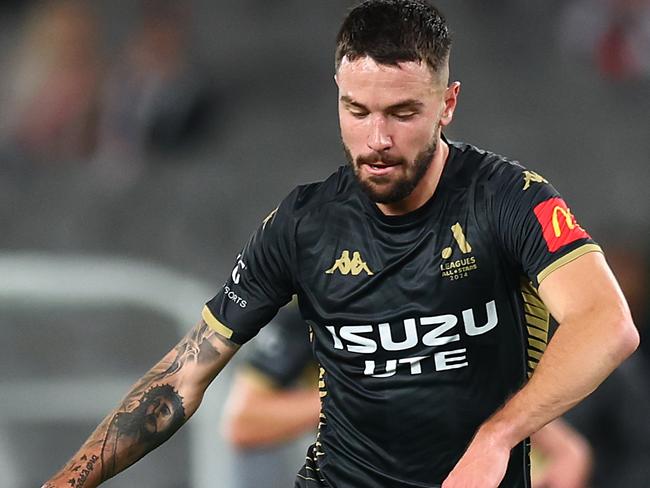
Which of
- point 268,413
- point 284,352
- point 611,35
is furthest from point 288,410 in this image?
point 611,35

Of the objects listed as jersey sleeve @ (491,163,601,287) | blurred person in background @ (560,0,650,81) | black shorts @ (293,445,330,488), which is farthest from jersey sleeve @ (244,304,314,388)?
blurred person in background @ (560,0,650,81)

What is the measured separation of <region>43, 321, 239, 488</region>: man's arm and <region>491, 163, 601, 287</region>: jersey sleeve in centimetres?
86

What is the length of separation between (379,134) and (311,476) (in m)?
1.03

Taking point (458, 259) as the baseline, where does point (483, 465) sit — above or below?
below

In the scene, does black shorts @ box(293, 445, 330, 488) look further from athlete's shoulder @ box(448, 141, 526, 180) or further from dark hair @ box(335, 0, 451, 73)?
dark hair @ box(335, 0, 451, 73)

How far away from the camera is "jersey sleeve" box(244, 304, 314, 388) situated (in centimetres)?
488

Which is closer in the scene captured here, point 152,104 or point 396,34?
point 396,34

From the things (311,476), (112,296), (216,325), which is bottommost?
(311,476)

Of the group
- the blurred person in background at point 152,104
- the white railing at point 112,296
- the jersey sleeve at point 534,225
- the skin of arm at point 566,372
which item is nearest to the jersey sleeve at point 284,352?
the white railing at point 112,296

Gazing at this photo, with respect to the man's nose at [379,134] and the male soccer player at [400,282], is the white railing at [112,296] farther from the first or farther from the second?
the man's nose at [379,134]

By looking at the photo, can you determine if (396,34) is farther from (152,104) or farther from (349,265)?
(152,104)

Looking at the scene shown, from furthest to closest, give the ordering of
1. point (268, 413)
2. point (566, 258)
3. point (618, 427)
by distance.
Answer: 1. point (618, 427)
2. point (268, 413)
3. point (566, 258)

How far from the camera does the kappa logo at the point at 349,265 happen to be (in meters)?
3.33

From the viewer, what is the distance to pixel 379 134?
3082 mm
